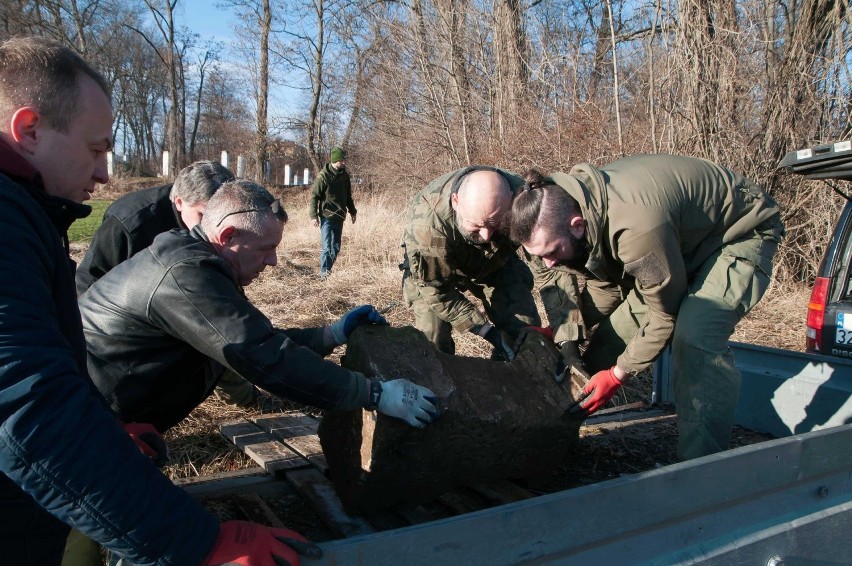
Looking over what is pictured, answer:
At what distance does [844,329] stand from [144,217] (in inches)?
148

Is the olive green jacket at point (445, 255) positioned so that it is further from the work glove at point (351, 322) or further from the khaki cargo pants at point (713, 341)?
the khaki cargo pants at point (713, 341)

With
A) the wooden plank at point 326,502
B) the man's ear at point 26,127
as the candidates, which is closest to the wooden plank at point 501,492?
the wooden plank at point 326,502

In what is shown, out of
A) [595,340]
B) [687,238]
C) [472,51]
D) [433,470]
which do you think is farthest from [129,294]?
[472,51]

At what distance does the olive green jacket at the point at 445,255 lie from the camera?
3582mm

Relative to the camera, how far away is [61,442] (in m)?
1.05

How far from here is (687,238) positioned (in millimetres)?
2672

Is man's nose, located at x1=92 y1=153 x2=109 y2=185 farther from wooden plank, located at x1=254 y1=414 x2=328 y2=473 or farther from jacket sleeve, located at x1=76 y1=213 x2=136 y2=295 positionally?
jacket sleeve, located at x1=76 y1=213 x2=136 y2=295

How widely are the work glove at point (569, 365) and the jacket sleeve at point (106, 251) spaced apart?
7.12ft

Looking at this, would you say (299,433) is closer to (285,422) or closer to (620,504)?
(285,422)

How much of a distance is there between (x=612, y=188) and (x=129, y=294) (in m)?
1.80

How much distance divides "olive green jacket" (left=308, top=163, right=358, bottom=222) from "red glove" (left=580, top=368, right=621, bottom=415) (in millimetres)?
7136

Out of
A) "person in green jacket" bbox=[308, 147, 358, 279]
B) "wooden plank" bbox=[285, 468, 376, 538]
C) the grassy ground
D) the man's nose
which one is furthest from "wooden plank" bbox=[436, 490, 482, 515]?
the grassy ground

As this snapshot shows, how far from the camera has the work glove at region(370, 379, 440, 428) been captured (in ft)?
6.50

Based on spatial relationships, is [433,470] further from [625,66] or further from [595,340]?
[625,66]
